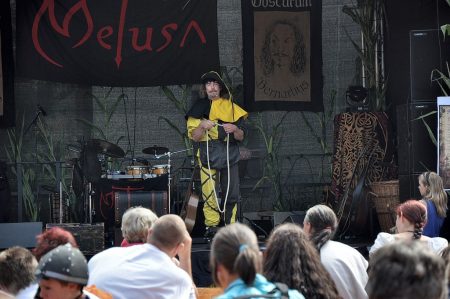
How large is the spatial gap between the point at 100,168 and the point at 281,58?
8.68 feet

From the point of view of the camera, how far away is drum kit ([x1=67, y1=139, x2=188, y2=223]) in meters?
11.2

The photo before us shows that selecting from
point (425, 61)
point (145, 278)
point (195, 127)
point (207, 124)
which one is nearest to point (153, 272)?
point (145, 278)

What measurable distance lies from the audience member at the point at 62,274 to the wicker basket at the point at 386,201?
269 inches

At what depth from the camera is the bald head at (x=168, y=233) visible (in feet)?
17.1

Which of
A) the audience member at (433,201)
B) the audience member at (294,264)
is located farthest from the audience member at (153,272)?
the audience member at (433,201)

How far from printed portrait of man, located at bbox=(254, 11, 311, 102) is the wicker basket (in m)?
1.80

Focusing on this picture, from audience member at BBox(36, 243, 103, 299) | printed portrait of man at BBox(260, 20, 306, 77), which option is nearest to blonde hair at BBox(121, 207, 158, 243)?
audience member at BBox(36, 243, 103, 299)

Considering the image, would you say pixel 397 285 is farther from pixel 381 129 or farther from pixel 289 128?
pixel 289 128

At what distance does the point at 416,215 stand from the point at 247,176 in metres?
5.79

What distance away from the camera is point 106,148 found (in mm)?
11398

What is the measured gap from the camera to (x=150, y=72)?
11781mm

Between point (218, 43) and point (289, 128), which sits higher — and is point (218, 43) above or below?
above

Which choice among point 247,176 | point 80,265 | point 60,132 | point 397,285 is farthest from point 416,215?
point 60,132

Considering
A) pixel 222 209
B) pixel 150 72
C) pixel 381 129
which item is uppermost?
pixel 150 72
